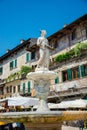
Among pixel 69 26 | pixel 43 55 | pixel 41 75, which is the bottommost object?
pixel 41 75

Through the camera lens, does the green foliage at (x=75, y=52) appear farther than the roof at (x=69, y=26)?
No

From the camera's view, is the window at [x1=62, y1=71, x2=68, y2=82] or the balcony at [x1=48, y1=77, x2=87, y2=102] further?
the window at [x1=62, y1=71, x2=68, y2=82]

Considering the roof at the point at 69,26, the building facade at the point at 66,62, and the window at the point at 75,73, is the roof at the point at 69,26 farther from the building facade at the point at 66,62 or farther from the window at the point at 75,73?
the window at the point at 75,73

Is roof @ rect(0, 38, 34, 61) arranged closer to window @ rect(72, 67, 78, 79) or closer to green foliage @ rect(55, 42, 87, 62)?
green foliage @ rect(55, 42, 87, 62)

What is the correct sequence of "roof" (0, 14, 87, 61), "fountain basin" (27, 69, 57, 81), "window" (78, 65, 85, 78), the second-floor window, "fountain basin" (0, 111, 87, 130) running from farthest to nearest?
Result: the second-floor window < "roof" (0, 14, 87, 61) < "window" (78, 65, 85, 78) < "fountain basin" (27, 69, 57, 81) < "fountain basin" (0, 111, 87, 130)

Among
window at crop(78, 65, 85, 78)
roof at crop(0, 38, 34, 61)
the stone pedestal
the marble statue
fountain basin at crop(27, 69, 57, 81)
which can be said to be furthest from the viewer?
roof at crop(0, 38, 34, 61)

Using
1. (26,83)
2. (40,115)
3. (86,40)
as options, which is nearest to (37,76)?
(40,115)

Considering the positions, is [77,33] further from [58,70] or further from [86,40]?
[58,70]

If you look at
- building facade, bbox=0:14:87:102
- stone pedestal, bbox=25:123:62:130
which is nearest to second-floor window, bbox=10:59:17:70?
building facade, bbox=0:14:87:102

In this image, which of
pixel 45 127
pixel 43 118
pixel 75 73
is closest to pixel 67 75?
pixel 75 73

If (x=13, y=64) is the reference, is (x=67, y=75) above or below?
below

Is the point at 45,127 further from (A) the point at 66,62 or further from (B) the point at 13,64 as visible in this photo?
(B) the point at 13,64

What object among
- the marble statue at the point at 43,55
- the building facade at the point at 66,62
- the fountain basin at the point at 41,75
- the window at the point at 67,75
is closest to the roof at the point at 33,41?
the building facade at the point at 66,62

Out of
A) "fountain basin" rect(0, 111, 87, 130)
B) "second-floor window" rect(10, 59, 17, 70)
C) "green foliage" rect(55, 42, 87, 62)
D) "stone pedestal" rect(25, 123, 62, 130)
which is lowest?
"stone pedestal" rect(25, 123, 62, 130)
